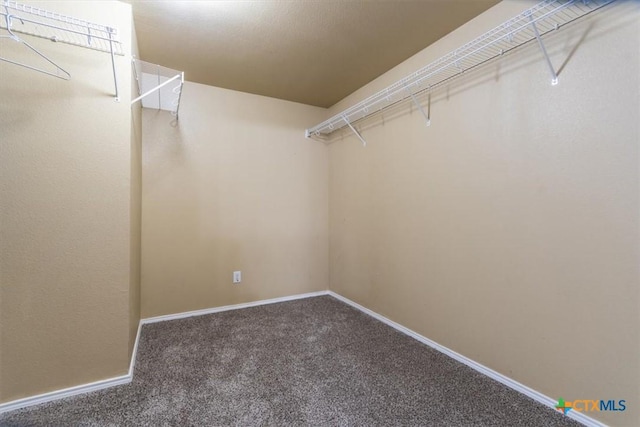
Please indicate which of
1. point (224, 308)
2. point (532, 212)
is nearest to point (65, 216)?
point (224, 308)

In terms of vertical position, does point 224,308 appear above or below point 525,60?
below

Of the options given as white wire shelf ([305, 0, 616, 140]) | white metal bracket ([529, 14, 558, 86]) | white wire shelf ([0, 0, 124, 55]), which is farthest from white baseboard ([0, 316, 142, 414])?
white metal bracket ([529, 14, 558, 86])

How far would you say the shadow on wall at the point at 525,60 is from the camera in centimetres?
129

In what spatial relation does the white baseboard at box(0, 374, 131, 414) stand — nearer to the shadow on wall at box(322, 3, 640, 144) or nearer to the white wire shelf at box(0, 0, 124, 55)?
the white wire shelf at box(0, 0, 124, 55)

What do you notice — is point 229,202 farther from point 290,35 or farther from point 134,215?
point 290,35

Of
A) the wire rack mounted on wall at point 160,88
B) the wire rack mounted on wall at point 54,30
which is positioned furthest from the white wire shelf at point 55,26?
the wire rack mounted on wall at point 160,88

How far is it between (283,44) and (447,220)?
1.75 meters

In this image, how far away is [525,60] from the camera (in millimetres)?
1576

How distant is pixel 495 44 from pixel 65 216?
102 inches

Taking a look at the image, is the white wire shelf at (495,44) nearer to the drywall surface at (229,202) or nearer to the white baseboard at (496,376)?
the drywall surface at (229,202)

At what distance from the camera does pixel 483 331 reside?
5.88 feet

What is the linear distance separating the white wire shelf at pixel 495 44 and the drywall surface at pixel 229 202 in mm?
949

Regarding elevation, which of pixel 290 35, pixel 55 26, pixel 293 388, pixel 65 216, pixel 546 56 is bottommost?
pixel 293 388

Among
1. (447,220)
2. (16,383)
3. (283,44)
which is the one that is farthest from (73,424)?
(283,44)
